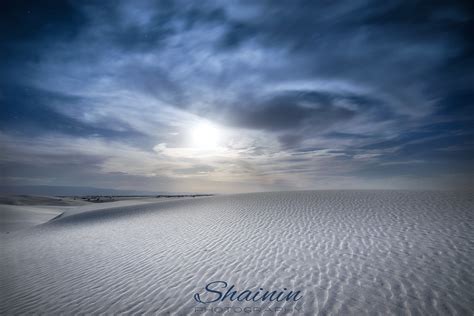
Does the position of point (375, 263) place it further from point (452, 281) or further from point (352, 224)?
point (352, 224)

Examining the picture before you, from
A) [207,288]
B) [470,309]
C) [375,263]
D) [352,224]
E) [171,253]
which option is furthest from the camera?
[352,224]

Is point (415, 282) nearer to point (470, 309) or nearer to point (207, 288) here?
point (470, 309)

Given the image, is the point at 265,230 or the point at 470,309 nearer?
the point at 470,309

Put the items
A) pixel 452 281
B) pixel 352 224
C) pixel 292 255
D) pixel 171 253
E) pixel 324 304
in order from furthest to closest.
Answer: pixel 352 224
pixel 171 253
pixel 292 255
pixel 452 281
pixel 324 304

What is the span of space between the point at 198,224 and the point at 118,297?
8.24 metres

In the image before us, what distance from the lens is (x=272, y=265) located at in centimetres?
705

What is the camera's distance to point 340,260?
7.08 metres

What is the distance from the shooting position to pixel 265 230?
36.7 feet

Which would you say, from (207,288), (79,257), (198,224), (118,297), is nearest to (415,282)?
(207,288)

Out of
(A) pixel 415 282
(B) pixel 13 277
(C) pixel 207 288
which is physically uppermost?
(A) pixel 415 282

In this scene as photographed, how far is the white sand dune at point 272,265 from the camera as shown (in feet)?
16.8

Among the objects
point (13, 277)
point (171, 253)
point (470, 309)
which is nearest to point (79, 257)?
point (13, 277)

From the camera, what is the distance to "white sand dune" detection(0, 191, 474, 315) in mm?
5113

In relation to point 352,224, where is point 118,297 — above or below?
below
